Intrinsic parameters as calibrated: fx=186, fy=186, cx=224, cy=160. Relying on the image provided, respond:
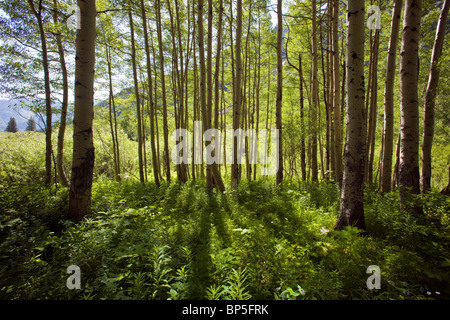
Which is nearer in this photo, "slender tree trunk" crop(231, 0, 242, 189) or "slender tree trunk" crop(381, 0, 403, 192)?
"slender tree trunk" crop(381, 0, 403, 192)

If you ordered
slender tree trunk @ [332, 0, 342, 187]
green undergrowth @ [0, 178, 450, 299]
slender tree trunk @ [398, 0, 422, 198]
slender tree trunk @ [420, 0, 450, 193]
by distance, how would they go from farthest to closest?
slender tree trunk @ [332, 0, 342, 187]
slender tree trunk @ [420, 0, 450, 193]
slender tree trunk @ [398, 0, 422, 198]
green undergrowth @ [0, 178, 450, 299]

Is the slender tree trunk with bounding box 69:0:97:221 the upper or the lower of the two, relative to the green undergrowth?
upper

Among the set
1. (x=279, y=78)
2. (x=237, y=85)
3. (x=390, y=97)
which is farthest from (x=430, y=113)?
(x=237, y=85)

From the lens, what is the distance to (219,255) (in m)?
2.58

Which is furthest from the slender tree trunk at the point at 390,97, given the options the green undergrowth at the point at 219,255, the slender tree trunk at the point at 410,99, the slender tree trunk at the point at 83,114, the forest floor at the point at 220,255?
the slender tree trunk at the point at 83,114

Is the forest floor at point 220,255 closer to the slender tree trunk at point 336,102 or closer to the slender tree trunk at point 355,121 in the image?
the slender tree trunk at point 355,121

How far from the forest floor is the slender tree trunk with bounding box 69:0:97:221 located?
0.44m

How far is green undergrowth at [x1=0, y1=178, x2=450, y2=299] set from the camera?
202 cm

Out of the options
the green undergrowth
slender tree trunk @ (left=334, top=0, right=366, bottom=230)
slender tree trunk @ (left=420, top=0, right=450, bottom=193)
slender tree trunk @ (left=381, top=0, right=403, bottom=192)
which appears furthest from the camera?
slender tree trunk @ (left=381, top=0, right=403, bottom=192)

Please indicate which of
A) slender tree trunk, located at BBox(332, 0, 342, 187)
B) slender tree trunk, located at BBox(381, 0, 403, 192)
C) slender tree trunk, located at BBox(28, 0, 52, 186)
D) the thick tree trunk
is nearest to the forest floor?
slender tree trunk, located at BBox(381, 0, 403, 192)

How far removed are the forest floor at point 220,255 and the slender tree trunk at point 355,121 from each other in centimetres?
56

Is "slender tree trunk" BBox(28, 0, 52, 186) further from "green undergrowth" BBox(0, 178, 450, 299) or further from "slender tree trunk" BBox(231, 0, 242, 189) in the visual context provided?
"slender tree trunk" BBox(231, 0, 242, 189)

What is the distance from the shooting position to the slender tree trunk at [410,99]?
365cm
